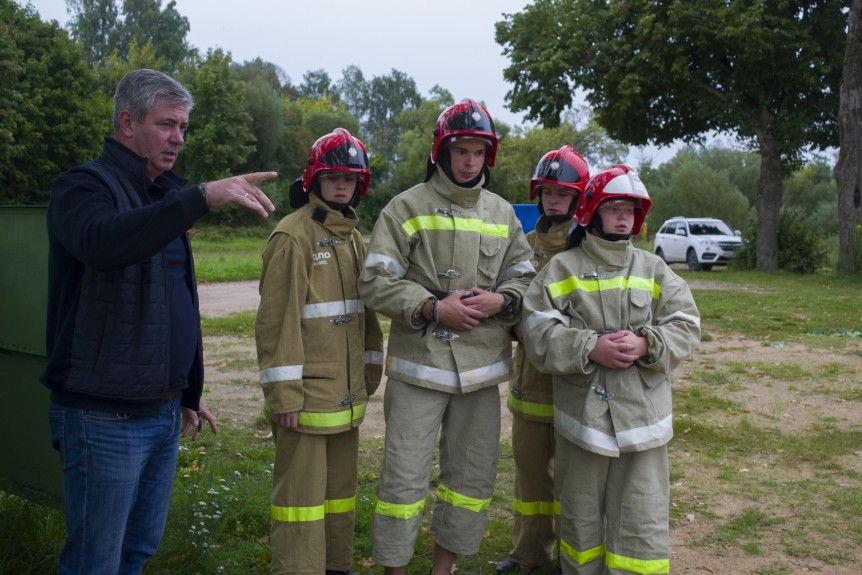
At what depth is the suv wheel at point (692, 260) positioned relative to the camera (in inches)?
1099

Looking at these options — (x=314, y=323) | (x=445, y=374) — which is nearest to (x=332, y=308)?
(x=314, y=323)

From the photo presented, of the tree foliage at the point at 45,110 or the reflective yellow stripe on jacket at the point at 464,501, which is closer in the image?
the reflective yellow stripe on jacket at the point at 464,501

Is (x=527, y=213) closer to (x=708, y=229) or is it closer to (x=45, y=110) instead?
(x=708, y=229)

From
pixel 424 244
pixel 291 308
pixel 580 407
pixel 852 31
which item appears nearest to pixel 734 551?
pixel 580 407

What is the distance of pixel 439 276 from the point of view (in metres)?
3.96

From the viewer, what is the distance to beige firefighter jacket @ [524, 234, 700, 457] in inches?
143

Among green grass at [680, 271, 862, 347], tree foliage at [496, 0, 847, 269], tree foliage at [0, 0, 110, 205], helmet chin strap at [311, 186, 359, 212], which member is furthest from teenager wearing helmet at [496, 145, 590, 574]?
tree foliage at [0, 0, 110, 205]

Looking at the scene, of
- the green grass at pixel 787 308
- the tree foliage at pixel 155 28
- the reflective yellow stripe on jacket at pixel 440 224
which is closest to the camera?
the reflective yellow stripe on jacket at pixel 440 224

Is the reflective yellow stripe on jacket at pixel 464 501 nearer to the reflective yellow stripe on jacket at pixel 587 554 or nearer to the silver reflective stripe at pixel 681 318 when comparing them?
the reflective yellow stripe on jacket at pixel 587 554

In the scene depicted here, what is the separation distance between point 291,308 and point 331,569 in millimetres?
1393

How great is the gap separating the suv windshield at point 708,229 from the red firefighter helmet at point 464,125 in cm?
2592

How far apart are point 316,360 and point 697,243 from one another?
1013 inches

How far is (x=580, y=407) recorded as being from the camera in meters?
3.74

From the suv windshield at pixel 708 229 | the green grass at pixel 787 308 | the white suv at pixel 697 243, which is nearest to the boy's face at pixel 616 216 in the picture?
the green grass at pixel 787 308
